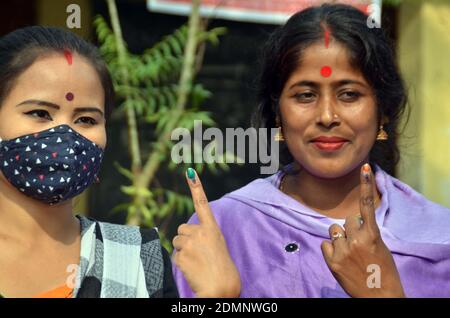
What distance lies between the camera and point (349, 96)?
3.09m

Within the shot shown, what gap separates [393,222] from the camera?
3186mm

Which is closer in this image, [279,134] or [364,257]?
[364,257]

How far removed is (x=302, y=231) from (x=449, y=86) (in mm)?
3158

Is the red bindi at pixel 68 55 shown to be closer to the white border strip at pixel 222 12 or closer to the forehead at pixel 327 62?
the forehead at pixel 327 62

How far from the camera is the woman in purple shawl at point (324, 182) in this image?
10.1ft

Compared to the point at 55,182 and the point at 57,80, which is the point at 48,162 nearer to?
the point at 55,182

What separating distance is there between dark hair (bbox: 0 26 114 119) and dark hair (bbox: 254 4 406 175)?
71cm

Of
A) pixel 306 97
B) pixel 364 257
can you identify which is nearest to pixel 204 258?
pixel 364 257

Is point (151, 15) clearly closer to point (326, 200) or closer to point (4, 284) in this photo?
point (326, 200)

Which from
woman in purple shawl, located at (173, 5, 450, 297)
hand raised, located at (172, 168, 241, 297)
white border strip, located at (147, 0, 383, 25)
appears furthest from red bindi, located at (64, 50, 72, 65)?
white border strip, located at (147, 0, 383, 25)

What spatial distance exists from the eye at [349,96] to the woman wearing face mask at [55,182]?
32.4 inches

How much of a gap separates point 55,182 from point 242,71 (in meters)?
3.90

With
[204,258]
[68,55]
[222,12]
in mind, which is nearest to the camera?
[204,258]
